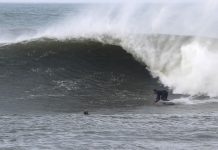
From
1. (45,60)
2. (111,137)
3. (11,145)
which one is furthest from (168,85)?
(11,145)

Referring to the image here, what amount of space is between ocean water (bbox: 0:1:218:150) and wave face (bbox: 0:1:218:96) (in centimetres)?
5

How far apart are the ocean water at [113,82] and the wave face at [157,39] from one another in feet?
0.16

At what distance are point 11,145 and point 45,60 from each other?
38.6 feet

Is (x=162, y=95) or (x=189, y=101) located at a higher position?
(x=162, y=95)

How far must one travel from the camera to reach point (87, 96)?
20672 mm

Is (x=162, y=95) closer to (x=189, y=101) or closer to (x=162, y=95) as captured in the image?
(x=162, y=95)

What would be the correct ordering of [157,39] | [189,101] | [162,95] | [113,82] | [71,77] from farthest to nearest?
[157,39] → [71,77] → [113,82] → [189,101] → [162,95]

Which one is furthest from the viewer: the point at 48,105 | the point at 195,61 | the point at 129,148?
the point at 195,61

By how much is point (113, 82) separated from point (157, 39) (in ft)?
17.6

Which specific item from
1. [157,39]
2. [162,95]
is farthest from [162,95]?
[157,39]

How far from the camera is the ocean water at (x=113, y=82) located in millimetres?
14508

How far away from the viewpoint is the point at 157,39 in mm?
27344

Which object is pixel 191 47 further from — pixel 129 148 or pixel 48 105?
pixel 129 148

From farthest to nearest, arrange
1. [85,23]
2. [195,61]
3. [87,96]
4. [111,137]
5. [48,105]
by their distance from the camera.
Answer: [85,23], [195,61], [87,96], [48,105], [111,137]
